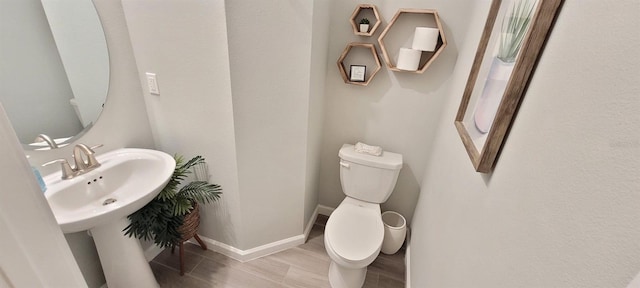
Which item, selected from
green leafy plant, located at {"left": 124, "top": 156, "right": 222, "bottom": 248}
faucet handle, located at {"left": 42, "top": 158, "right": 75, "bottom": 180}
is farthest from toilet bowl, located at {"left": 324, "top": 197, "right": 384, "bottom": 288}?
faucet handle, located at {"left": 42, "top": 158, "right": 75, "bottom": 180}

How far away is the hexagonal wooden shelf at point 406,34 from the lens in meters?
1.37

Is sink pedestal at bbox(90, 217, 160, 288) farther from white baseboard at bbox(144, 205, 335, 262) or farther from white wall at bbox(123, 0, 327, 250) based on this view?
white wall at bbox(123, 0, 327, 250)

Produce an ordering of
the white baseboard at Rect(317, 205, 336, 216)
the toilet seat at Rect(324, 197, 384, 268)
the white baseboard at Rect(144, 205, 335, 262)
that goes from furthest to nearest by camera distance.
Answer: the white baseboard at Rect(317, 205, 336, 216) < the white baseboard at Rect(144, 205, 335, 262) < the toilet seat at Rect(324, 197, 384, 268)

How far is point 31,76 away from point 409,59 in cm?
177

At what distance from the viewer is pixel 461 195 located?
0.91m

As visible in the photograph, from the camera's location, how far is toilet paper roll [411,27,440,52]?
134 cm

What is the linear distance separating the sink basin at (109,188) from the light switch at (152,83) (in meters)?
0.34

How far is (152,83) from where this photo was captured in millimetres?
1387

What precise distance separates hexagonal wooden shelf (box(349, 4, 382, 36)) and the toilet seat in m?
1.12

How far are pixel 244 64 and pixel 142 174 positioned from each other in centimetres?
81

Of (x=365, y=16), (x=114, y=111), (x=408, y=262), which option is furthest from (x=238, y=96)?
(x=408, y=262)

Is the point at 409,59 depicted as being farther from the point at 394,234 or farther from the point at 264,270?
the point at 264,270

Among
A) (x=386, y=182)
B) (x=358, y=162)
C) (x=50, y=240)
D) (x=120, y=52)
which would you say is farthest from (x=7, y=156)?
(x=386, y=182)

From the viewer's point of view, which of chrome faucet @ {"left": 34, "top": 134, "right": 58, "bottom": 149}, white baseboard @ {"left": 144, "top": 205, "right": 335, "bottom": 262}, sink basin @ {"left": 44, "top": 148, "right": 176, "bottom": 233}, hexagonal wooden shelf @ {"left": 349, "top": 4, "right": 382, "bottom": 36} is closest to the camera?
sink basin @ {"left": 44, "top": 148, "right": 176, "bottom": 233}
